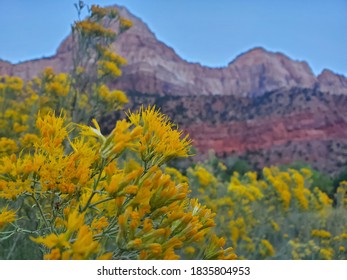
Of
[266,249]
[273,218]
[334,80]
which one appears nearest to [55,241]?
[266,249]

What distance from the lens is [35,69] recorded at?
20.6ft

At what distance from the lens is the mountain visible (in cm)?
1714

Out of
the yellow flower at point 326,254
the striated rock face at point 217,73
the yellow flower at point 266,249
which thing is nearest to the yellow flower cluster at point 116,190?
the yellow flower at point 326,254

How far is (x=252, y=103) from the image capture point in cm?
2514

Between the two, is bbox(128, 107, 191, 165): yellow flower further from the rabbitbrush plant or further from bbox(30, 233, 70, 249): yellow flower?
bbox(30, 233, 70, 249): yellow flower

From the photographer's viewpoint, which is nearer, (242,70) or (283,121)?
(242,70)

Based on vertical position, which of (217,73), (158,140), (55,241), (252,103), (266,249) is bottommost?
(266,249)

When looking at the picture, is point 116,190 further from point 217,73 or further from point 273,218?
point 217,73

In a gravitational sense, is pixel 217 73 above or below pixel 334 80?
above

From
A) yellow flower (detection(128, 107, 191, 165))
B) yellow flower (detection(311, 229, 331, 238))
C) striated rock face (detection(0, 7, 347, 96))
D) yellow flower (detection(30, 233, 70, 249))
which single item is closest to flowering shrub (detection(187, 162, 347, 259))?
yellow flower (detection(311, 229, 331, 238))
